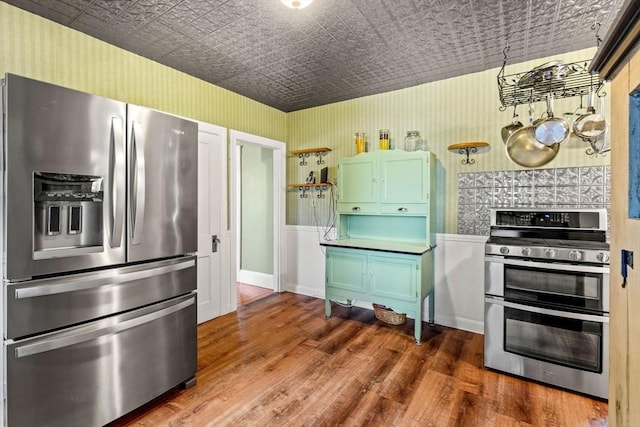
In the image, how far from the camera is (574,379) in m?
2.18

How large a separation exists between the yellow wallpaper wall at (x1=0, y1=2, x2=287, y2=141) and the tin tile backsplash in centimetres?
275

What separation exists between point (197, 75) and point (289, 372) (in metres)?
3.01

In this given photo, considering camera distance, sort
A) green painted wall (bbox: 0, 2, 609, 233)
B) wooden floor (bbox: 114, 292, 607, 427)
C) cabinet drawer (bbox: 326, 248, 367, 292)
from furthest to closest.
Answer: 1. cabinet drawer (bbox: 326, 248, 367, 292)
2. green painted wall (bbox: 0, 2, 609, 233)
3. wooden floor (bbox: 114, 292, 607, 427)

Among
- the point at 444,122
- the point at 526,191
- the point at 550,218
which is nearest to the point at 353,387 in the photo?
the point at 550,218

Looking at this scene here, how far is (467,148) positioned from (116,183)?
3.07 meters

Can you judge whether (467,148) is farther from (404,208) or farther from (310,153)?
(310,153)

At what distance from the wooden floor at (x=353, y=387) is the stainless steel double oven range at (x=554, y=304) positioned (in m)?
0.17

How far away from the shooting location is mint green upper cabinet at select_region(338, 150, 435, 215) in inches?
126

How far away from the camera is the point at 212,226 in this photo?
11.7 feet

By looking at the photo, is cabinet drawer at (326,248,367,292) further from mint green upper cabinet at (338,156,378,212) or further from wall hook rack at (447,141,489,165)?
wall hook rack at (447,141,489,165)

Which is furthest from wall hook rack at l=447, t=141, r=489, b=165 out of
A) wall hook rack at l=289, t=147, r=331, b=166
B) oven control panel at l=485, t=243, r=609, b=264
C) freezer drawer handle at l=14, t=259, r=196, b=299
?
freezer drawer handle at l=14, t=259, r=196, b=299

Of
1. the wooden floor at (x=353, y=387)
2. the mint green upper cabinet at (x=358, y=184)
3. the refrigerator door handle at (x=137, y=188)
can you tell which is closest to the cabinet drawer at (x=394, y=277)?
the wooden floor at (x=353, y=387)

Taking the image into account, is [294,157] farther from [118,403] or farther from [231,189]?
[118,403]

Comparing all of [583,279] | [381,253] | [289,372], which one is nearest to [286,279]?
[381,253]
